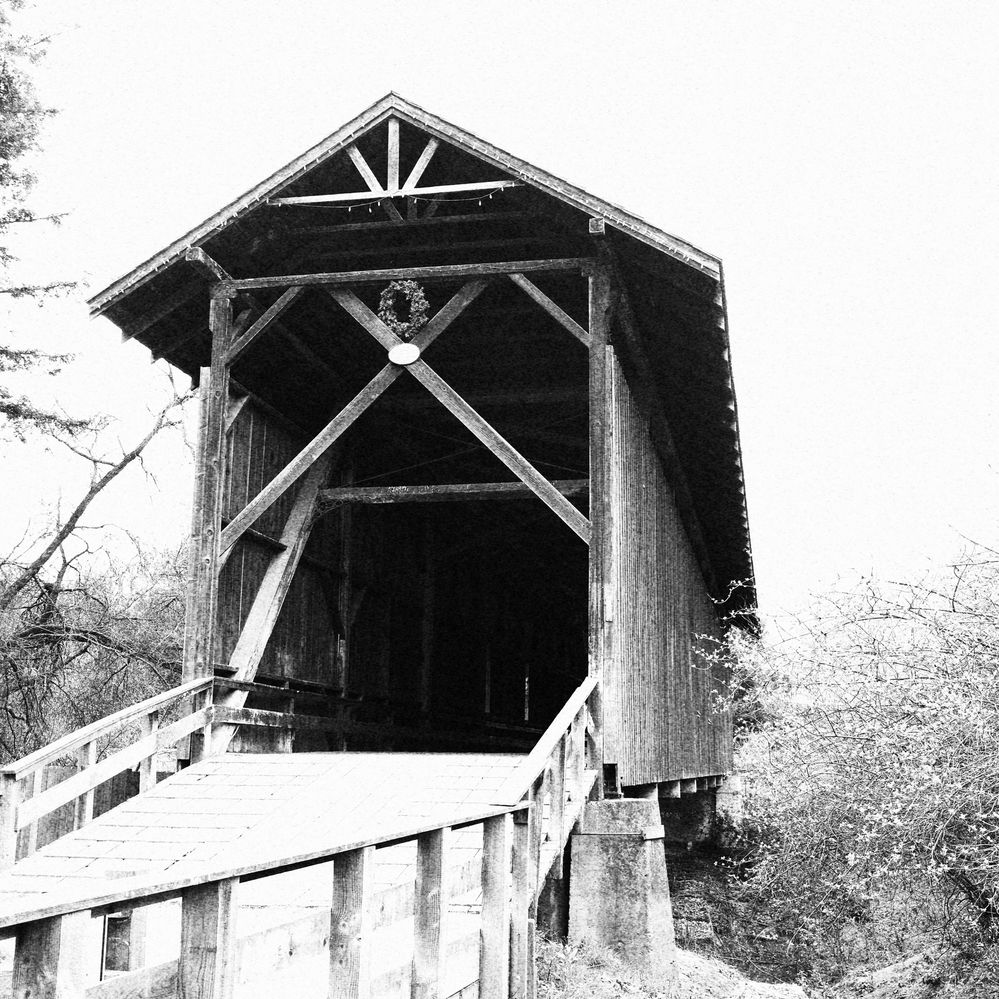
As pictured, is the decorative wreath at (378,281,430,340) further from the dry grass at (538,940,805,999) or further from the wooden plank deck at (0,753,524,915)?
the dry grass at (538,940,805,999)

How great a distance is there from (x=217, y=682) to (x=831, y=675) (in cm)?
546

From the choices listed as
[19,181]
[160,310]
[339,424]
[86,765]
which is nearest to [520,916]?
[86,765]

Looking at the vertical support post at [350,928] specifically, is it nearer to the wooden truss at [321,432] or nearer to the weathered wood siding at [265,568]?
the wooden truss at [321,432]

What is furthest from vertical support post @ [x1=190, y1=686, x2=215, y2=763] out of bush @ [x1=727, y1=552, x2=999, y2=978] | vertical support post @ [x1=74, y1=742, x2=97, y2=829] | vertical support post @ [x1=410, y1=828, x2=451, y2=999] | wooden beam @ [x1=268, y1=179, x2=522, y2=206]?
vertical support post @ [x1=410, y1=828, x2=451, y2=999]

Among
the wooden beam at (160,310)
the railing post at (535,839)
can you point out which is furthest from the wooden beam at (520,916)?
the wooden beam at (160,310)

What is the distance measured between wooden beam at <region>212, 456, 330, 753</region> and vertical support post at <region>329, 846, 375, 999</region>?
21.1 ft

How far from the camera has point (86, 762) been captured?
27.7ft

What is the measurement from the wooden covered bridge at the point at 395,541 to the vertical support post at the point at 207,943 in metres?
0.13

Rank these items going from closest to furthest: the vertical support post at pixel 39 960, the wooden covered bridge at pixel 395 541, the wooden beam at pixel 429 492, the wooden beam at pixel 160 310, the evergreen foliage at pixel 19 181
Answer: the vertical support post at pixel 39 960 → the wooden covered bridge at pixel 395 541 → the wooden beam at pixel 429 492 → the wooden beam at pixel 160 310 → the evergreen foliage at pixel 19 181

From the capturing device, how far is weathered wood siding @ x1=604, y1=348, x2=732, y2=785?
10102 mm

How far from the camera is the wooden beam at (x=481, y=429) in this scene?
9680 mm

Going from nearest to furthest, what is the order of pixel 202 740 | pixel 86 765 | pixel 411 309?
pixel 86 765
pixel 202 740
pixel 411 309

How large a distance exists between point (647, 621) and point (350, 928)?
353 inches

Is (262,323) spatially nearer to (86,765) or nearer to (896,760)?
(86,765)
